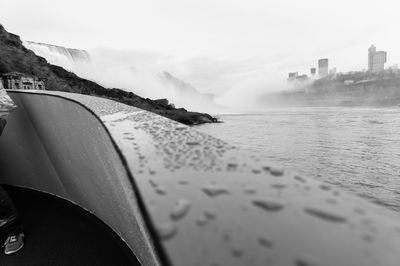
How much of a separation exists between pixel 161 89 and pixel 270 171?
289 feet

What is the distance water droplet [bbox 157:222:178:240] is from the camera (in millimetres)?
503

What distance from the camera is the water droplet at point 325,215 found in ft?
1.79

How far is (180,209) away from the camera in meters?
0.59

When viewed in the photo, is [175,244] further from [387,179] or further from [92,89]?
[92,89]

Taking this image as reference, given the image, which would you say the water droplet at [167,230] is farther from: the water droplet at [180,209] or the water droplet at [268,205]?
the water droplet at [268,205]


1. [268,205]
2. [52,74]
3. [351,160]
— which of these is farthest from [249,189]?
[52,74]

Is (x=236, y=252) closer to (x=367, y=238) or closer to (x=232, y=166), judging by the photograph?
(x=367, y=238)

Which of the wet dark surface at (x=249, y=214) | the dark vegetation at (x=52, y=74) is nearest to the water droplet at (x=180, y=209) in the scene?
the wet dark surface at (x=249, y=214)

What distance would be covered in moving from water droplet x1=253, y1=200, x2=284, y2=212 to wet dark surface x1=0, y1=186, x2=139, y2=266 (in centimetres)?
180

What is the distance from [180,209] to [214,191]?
0.40 ft

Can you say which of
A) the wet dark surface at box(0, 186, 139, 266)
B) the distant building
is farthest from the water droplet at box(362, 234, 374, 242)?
the distant building

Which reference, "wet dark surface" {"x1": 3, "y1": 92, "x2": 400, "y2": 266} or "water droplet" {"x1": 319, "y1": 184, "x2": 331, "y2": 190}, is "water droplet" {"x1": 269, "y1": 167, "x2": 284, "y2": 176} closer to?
"wet dark surface" {"x1": 3, "y1": 92, "x2": 400, "y2": 266}

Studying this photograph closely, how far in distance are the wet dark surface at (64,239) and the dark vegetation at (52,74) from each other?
19829 millimetres

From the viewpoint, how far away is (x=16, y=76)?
1648cm
